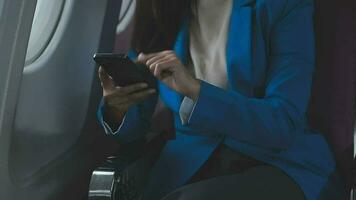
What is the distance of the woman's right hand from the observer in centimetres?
131

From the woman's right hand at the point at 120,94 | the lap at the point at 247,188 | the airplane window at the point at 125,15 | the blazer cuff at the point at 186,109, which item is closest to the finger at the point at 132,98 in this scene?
the woman's right hand at the point at 120,94

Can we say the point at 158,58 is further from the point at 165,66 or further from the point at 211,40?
the point at 211,40

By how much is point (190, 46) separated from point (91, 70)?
418 mm

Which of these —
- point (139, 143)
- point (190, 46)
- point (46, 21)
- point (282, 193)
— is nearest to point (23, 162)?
point (139, 143)

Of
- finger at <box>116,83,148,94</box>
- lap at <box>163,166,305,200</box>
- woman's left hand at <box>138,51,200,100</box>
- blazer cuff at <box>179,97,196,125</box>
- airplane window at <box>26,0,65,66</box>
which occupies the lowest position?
lap at <box>163,166,305,200</box>

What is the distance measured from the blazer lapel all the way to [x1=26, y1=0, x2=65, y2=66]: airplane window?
1.86 feet

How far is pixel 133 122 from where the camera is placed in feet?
4.75

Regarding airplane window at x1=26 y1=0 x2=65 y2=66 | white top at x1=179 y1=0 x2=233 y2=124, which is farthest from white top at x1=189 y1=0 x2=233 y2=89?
airplane window at x1=26 y1=0 x2=65 y2=66

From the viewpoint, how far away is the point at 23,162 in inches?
59.0

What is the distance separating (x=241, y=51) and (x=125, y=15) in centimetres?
72

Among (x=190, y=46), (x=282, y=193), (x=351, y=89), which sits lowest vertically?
(x=282, y=193)

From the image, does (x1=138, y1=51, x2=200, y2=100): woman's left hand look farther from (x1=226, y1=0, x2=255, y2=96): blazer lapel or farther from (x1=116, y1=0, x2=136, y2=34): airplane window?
(x1=116, y1=0, x2=136, y2=34): airplane window

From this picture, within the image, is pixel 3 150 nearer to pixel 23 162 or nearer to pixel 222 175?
pixel 23 162

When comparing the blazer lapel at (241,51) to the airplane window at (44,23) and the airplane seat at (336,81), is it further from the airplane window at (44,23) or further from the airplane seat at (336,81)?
the airplane window at (44,23)
